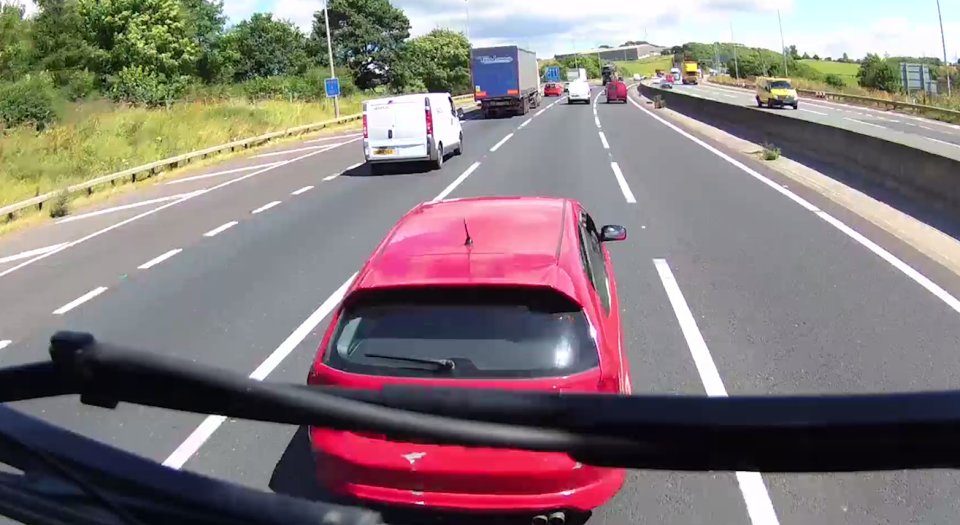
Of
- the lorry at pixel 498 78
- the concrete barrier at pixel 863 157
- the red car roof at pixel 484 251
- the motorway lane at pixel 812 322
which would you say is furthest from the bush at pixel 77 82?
the red car roof at pixel 484 251

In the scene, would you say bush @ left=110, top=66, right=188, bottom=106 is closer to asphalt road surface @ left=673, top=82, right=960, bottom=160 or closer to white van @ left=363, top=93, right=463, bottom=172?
white van @ left=363, top=93, right=463, bottom=172

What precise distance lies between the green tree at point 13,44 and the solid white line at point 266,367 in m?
41.9

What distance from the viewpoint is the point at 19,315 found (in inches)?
392

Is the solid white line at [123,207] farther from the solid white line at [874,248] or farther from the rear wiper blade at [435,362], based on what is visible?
the rear wiper blade at [435,362]

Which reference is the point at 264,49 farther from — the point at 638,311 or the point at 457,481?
the point at 457,481

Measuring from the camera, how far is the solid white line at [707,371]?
15.1 ft

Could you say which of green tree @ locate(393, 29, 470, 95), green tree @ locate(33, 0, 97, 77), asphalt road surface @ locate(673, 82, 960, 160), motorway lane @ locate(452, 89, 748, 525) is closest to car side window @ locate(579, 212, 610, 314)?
motorway lane @ locate(452, 89, 748, 525)

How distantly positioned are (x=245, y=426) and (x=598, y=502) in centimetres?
290

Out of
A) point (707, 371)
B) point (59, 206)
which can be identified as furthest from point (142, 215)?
point (707, 371)

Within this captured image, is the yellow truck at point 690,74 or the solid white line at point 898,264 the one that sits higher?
the yellow truck at point 690,74

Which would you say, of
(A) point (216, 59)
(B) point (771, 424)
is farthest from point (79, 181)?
(A) point (216, 59)

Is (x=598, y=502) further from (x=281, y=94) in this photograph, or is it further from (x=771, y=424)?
(x=281, y=94)

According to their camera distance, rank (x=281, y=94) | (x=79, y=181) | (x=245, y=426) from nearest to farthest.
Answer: (x=245, y=426) → (x=79, y=181) → (x=281, y=94)

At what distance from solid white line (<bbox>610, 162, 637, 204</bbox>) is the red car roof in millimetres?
10895
